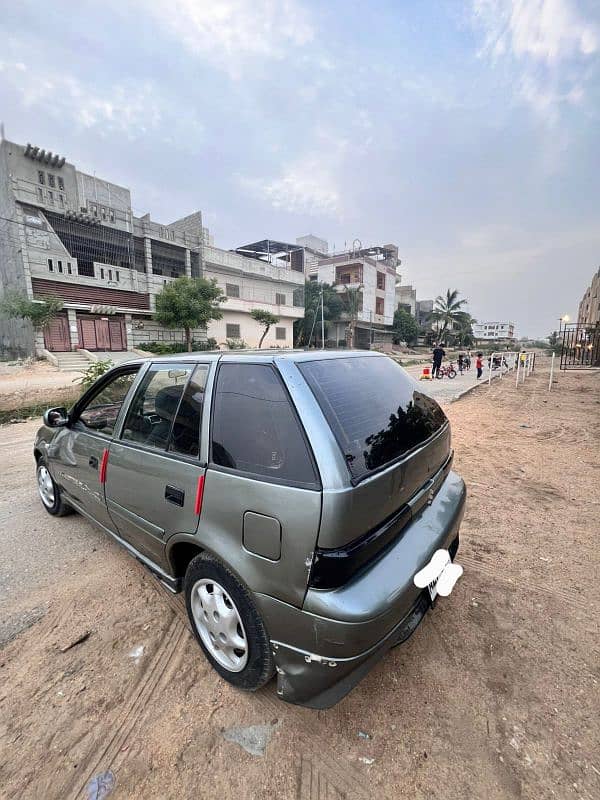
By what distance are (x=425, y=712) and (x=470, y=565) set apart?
4.10 feet

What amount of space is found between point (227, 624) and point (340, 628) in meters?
0.66

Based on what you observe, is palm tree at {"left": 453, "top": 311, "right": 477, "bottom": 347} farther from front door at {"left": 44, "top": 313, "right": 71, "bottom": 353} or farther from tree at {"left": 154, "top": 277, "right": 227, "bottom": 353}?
front door at {"left": 44, "top": 313, "right": 71, "bottom": 353}

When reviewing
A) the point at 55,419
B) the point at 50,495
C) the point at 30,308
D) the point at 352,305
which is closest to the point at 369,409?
the point at 55,419

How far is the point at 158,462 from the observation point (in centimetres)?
188

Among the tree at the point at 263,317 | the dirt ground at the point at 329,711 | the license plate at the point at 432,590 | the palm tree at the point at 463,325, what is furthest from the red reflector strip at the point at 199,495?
the palm tree at the point at 463,325

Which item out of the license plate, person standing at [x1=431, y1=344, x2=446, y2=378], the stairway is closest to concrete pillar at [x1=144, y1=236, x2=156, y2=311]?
the stairway

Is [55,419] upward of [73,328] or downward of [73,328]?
downward

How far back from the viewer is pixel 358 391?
1.80 m

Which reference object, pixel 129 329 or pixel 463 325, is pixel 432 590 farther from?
pixel 463 325

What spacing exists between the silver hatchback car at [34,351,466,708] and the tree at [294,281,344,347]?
37.6m

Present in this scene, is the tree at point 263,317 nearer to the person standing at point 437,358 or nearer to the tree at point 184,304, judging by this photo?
the tree at point 184,304

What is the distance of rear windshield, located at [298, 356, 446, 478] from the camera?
4.88 feet

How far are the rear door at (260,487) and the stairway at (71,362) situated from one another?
19.8 m

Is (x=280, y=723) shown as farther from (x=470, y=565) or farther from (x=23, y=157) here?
(x=23, y=157)
